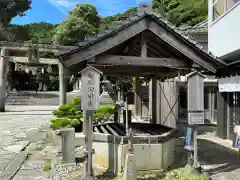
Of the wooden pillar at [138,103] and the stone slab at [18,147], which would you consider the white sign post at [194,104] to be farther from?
the wooden pillar at [138,103]

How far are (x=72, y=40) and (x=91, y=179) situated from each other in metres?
33.4

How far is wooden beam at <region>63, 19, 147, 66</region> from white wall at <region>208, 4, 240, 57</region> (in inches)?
191

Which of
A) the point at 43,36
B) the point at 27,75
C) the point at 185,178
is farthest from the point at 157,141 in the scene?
the point at 43,36

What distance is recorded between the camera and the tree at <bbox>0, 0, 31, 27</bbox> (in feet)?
136

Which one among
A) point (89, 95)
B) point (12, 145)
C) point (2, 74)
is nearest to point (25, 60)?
point (2, 74)

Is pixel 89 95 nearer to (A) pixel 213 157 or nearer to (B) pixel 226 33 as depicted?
(A) pixel 213 157

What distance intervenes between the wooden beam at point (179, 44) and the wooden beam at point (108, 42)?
0.86 feet

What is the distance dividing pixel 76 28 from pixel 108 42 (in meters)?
32.2

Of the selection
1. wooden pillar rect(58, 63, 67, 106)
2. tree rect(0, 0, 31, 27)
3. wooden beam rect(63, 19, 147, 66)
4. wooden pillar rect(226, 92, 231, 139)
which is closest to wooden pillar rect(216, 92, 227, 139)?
wooden pillar rect(226, 92, 231, 139)

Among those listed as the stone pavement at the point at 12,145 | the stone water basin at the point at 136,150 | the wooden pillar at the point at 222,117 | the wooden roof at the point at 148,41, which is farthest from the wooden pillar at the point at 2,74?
the wooden roof at the point at 148,41

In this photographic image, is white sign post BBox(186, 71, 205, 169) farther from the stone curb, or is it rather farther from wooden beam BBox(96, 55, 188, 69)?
the stone curb

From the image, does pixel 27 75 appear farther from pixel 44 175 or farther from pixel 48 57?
pixel 44 175

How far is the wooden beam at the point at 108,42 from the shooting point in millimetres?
6008

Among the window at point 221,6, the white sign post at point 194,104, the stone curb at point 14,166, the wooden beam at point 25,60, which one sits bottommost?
the stone curb at point 14,166
